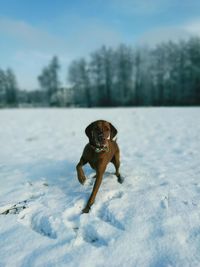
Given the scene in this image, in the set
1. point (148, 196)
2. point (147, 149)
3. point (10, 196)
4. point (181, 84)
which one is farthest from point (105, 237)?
point (181, 84)

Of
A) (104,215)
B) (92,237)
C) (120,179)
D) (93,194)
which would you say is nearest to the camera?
(92,237)

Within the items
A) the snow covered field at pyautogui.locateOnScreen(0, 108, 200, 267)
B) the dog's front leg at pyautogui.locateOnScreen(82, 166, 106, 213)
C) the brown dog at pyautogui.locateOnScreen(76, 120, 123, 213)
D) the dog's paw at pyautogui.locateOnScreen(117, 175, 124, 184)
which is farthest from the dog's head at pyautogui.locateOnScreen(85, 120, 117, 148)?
the dog's paw at pyautogui.locateOnScreen(117, 175, 124, 184)

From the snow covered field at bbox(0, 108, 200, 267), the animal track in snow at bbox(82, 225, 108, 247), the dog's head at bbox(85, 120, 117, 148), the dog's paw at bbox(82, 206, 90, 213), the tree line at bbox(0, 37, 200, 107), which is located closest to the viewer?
the snow covered field at bbox(0, 108, 200, 267)

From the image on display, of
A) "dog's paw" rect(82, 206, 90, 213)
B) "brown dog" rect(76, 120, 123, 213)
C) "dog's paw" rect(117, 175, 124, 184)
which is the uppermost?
"brown dog" rect(76, 120, 123, 213)

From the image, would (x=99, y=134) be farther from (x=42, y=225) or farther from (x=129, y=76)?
(x=129, y=76)

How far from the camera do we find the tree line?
45.6 meters

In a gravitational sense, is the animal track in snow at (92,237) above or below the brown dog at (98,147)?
below

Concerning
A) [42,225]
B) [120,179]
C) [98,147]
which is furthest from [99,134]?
[42,225]

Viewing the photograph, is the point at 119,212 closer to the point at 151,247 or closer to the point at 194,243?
the point at 151,247

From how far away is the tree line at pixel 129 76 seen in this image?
1795 inches

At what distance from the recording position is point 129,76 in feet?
163

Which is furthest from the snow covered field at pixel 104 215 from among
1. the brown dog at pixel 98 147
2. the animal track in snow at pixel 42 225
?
the brown dog at pixel 98 147

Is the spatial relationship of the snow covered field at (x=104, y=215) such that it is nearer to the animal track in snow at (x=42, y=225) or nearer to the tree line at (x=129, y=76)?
the animal track in snow at (x=42, y=225)

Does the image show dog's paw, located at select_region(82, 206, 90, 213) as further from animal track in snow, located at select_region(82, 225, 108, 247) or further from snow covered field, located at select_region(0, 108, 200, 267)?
animal track in snow, located at select_region(82, 225, 108, 247)
